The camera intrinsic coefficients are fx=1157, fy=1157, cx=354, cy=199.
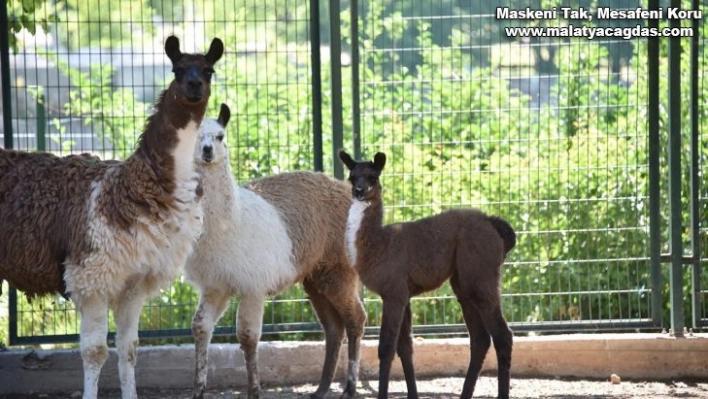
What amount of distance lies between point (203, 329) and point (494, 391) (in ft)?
7.11

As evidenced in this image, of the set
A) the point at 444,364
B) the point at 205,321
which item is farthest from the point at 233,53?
the point at 444,364

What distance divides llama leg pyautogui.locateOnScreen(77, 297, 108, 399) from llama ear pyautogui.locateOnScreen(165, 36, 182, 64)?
1.51 meters

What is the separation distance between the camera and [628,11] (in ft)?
29.3

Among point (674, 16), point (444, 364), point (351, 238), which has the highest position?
point (674, 16)

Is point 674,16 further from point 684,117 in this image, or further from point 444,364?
point 444,364

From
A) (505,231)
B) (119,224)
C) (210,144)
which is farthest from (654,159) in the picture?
(119,224)

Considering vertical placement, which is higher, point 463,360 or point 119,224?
point 119,224

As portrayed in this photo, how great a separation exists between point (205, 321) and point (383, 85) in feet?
8.18

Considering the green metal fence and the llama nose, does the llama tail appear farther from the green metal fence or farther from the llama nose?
the llama nose

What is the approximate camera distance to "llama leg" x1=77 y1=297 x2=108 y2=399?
22.6 ft

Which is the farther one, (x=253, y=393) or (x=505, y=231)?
(x=253, y=393)

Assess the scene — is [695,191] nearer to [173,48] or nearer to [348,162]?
[348,162]

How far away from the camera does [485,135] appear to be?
31.0ft

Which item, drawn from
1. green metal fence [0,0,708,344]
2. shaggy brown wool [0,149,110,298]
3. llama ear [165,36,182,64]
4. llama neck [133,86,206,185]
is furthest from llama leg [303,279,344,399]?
llama ear [165,36,182,64]
